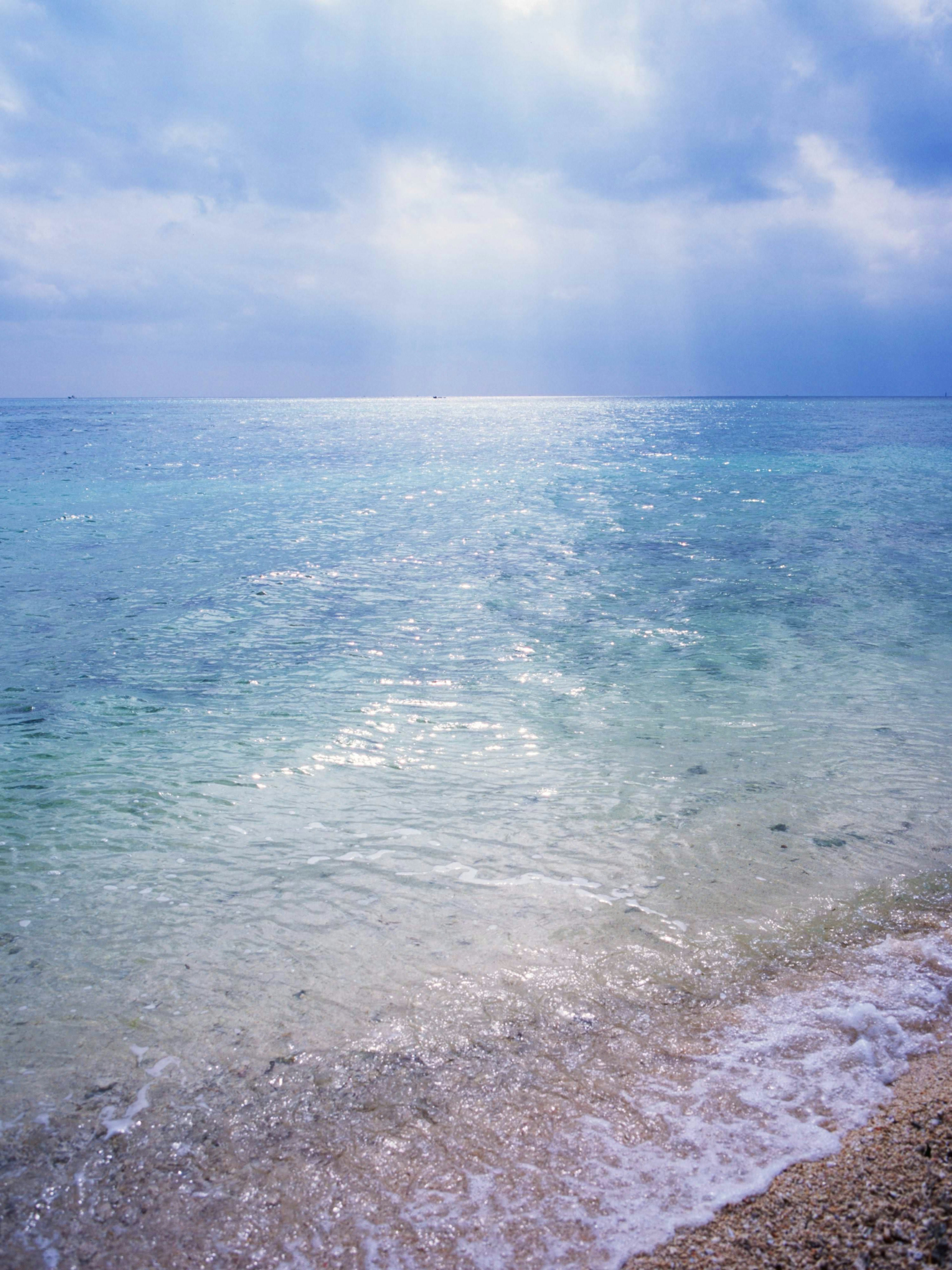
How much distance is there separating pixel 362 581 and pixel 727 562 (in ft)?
31.5

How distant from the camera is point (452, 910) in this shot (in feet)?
18.1

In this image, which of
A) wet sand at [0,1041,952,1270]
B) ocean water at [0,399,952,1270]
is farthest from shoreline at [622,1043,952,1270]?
ocean water at [0,399,952,1270]

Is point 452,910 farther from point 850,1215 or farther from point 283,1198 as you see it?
point 850,1215

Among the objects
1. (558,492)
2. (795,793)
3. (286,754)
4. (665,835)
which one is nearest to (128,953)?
(286,754)

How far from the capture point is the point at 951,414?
140 m

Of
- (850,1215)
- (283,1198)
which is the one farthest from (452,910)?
(850,1215)

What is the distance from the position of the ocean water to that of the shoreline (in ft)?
0.42

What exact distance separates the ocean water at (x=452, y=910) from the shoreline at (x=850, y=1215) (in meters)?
0.13

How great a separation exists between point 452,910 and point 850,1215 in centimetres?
310

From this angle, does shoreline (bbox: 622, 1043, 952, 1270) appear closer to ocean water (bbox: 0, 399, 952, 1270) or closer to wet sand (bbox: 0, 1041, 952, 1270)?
wet sand (bbox: 0, 1041, 952, 1270)

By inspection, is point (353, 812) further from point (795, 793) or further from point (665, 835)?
point (795, 793)

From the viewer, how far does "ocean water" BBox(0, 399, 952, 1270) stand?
338 cm

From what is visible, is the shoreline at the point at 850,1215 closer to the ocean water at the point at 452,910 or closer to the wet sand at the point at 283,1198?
the wet sand at the point at 283,1198

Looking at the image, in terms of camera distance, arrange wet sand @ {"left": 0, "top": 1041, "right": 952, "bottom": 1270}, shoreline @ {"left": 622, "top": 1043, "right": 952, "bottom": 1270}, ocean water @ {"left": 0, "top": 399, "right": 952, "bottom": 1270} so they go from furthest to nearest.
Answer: ocean water @ {"left": 0, "top": 399, "right": 952, "bottom": 1270} < wet sand @ {"left": 0, "top": 1041, "right": 952, "bottom": 1270} < shoreline @ {"left": 622, "top": 1043, "right": 952, "bottom": 1270}
